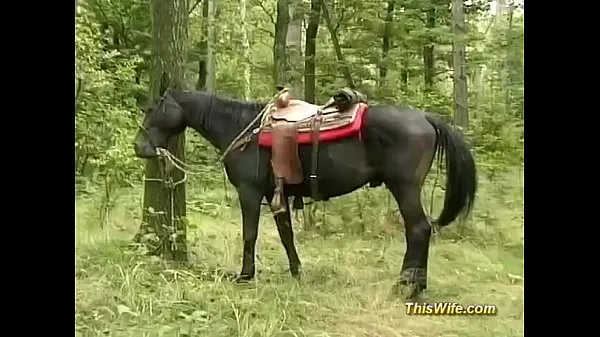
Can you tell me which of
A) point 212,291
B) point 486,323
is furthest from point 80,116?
point 486,323

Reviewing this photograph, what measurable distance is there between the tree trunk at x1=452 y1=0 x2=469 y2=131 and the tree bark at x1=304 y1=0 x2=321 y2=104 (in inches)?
11.6

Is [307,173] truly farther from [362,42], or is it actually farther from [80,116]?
[80,116]

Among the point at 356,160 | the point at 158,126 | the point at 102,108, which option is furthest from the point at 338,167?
the point at 102,108

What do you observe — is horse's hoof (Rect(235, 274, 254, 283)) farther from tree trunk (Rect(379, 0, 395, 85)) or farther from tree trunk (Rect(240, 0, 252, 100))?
tree trunk (Rect(379, 0, 395, 85))

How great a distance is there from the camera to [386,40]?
6.13 ft

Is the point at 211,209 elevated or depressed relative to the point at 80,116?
depressed

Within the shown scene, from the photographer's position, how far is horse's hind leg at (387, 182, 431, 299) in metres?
1.84

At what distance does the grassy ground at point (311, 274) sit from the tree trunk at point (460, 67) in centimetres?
16

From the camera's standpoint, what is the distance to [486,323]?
1.84 m

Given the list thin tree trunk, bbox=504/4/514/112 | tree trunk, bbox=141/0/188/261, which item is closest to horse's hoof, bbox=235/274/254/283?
tree trunk, bbox=141/0/188/261

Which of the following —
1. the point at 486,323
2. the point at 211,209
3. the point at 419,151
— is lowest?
the point at 486,323

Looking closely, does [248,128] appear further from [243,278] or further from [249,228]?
[243,278]

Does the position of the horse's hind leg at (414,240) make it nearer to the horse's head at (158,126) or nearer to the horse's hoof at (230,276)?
the horse's hoof at (230,276)

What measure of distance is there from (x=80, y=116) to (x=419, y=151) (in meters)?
0.73
